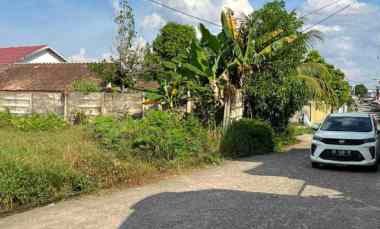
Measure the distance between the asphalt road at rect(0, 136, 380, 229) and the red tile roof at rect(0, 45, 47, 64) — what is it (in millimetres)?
31703

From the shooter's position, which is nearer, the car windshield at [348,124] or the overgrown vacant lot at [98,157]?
the overgrown vacant lot at [98,157]

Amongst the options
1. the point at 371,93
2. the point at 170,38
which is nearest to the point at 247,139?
the point at 170,38

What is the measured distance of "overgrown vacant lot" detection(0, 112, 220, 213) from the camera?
680cm

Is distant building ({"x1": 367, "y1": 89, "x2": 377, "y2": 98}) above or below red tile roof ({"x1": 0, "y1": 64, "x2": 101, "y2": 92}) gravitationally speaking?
above

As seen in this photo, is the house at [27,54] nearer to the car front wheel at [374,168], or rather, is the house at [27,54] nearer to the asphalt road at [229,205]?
the asphalt road at [229,205]

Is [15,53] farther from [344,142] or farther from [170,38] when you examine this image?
[344,142]

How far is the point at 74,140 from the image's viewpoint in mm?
10562

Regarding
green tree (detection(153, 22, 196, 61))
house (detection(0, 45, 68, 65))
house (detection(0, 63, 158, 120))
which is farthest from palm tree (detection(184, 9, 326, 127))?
house (detection(0, 45, 68, 65))

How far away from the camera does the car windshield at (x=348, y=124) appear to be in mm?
11048

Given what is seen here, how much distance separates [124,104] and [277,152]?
6.45 m

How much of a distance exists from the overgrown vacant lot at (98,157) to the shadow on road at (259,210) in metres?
1.47

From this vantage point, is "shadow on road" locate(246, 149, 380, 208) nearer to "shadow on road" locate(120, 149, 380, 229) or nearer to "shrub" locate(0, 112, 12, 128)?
"shadow on road" locate(120, 149, 380, 229)

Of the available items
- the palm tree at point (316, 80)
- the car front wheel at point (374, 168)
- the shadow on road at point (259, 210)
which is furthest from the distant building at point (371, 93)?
the shadow on road at point (259, 210)

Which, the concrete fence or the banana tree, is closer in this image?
the banana tree
